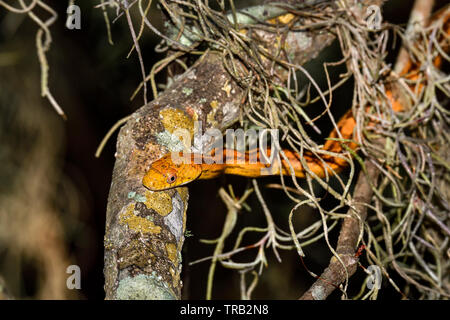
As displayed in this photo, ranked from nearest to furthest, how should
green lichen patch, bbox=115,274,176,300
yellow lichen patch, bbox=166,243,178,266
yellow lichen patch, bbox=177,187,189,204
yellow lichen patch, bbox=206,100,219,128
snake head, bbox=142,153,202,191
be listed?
1. green lichen patch, bbox=115,274,176,300
2. yellow lichen patch, bbox=166,243,178,266
3. snake head, bbox=142,153,202,191
4. yellow lichen patch, bbox=177,187,189,204
5. yellow lichen patch, bbox=206,100,219,128

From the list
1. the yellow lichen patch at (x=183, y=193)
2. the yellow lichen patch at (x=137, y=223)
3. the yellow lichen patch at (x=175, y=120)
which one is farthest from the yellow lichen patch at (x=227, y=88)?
the yellow lichen patch at (x=137, y=223)

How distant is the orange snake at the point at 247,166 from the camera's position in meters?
1.15

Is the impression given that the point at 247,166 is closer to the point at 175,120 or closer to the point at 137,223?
the point at 175,120

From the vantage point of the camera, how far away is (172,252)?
1045 millimetres

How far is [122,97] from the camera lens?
2936 mm

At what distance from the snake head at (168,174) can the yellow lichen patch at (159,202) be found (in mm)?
17

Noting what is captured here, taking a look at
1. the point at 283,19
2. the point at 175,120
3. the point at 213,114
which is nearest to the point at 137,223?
the point at 175,120

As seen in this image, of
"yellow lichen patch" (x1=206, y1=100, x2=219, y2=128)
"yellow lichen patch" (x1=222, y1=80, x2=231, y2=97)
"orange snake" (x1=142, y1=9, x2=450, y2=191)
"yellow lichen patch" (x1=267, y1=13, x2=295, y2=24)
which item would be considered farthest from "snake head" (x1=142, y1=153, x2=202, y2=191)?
"yellow lichen patch" (x1=267, y1=13, x2=295, y2=24)

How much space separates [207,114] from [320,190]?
1.27 meters

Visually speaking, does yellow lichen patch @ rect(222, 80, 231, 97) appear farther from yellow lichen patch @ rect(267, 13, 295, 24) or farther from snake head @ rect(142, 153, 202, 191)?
yellow lichen patch @ rect(267, 13, 295, 24)

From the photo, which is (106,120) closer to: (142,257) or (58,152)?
(58,152)

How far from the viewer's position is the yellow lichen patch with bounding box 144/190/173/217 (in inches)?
43.3

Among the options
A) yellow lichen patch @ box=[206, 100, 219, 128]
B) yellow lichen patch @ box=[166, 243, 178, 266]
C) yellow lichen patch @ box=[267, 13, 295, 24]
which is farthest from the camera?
yellow lichen patch @ box=[267, 13, 295, 24]

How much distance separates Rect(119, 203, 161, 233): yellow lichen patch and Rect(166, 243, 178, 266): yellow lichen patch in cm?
5
